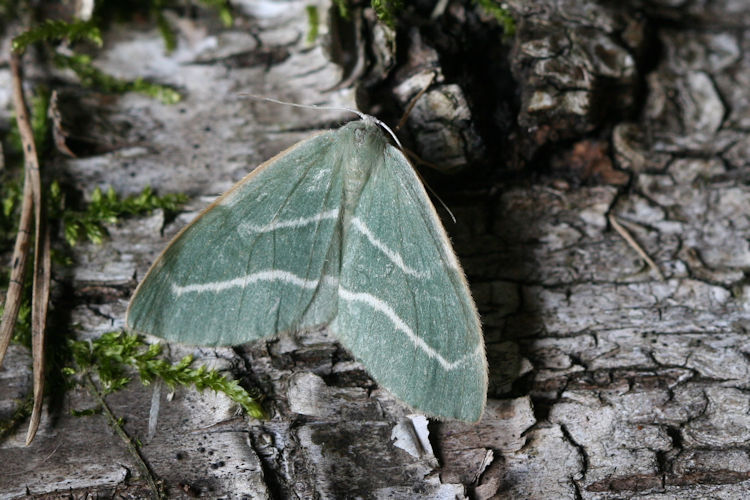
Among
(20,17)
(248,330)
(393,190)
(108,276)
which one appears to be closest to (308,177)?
(393,190)

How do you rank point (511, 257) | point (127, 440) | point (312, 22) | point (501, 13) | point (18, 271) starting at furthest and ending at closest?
point (312, 22) → point (501, 13) → point (511, 257) → point (18, 271) → point (127, 440)

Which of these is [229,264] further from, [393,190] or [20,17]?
[20,17]

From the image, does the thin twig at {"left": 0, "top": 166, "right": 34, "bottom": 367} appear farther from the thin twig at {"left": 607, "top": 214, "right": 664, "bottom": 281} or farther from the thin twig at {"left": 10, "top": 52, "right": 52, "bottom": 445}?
the thin twig at {"left": 607, "top": 214, "right": 664, "bottom": 281}

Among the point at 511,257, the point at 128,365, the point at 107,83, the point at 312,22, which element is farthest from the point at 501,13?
the point at 128,365

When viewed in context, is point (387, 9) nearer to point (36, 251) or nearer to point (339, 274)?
point (339, 274)

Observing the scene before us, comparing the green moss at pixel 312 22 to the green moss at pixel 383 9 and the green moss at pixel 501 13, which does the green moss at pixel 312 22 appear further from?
the green moss at pixel 501 13

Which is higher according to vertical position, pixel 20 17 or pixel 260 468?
pixel 20 17

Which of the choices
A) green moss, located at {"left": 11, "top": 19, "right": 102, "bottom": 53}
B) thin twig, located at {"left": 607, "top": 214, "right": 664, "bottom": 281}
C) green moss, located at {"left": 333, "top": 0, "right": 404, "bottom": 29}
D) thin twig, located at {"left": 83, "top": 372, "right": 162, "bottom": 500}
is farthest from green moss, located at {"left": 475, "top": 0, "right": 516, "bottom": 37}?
thin twig, located at {"left": 83, "top": 372, "right": 162, "bottom": 500}
